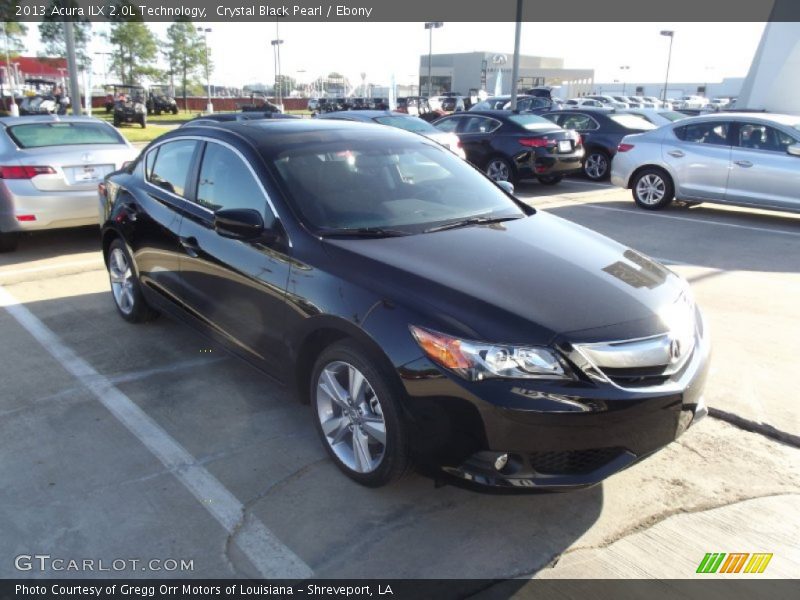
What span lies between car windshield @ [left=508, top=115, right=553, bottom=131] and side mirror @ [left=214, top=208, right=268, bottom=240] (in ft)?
32.8

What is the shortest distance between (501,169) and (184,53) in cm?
4974

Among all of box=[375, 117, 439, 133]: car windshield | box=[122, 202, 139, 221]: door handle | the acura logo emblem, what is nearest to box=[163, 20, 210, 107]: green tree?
box=[375, 117, 439, 133]: car windshield

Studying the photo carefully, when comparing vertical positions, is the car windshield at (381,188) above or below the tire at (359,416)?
above

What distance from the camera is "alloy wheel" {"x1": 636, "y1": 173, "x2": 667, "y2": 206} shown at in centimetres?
1077

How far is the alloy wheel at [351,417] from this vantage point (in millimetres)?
3023

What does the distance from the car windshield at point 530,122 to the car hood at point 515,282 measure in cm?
954

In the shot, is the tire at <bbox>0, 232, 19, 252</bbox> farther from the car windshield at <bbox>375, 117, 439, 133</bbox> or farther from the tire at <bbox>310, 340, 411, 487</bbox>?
the car windshield at <bbox>375, 117, 439, 133</bbox>

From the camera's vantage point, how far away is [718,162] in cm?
993

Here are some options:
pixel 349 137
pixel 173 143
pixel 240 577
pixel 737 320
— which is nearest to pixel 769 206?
pixel 737 320

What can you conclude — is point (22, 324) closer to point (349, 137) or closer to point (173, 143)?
point (173, 143)

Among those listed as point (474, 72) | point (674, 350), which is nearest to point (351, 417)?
point (674, 350)

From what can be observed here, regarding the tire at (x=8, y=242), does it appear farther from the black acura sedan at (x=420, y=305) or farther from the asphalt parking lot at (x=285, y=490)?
the black acura sedan at (x=420, y=305)

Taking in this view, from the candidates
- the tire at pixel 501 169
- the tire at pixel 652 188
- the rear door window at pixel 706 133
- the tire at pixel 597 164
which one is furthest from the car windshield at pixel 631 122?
the rear door window at pixel 706 133

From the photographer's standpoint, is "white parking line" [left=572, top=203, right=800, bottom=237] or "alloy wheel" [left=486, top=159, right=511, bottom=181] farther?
"alloy wheel" [left=486, top=159, right=511, bottom=181]
